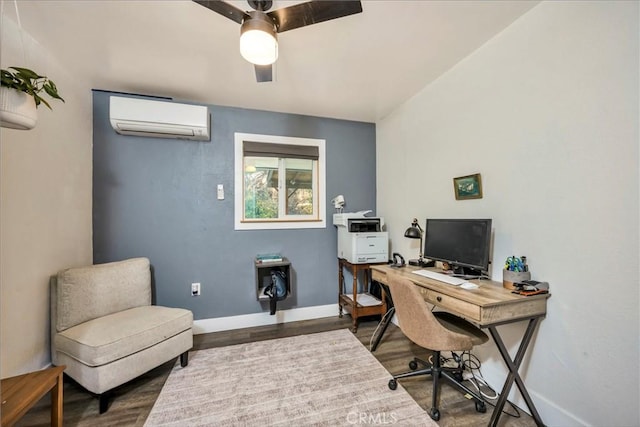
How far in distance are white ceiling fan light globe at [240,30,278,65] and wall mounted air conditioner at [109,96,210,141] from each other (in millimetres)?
1335

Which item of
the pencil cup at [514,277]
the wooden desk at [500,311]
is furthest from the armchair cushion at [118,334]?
the pencil cup at [514,277]

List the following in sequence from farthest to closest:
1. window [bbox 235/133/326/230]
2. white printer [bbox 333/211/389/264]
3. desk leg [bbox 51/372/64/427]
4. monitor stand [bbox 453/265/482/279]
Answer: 1. window [bbox 235/133/326/230]
2. white printer [bbox 333/211/389/264]
3. monitor stand [bbox 453/265/482/279]
4. desk leg [bbox 51/372/64/427]

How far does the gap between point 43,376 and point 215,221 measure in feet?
5.45

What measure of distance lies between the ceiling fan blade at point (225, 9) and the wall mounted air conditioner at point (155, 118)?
51.3 inches

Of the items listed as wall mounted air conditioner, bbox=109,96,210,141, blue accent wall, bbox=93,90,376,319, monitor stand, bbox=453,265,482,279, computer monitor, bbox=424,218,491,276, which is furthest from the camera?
blue accent wall, bbox=93,90,376,319

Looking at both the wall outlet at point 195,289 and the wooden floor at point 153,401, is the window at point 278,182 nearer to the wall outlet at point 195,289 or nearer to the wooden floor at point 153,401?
the wall outlet at point 195,289

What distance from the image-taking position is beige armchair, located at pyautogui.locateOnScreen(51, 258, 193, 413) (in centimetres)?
154

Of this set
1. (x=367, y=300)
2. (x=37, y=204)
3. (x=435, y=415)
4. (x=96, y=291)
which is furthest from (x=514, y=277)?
(x=37, y=204)

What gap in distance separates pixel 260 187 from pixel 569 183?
255 cm

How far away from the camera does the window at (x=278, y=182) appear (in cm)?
278

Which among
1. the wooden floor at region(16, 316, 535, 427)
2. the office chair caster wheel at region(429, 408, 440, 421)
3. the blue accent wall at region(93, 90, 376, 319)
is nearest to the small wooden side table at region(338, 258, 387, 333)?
the blue accent wall at region(93, 90, 376, 319)

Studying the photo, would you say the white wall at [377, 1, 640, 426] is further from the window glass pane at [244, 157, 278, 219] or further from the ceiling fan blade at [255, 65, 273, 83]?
the window glass pane at [244, 157, 278, 219]

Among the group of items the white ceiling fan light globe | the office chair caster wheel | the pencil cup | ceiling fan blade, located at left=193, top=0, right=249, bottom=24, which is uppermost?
ceiling fan blade, located at left=193, top=0, right=249, bottom=24

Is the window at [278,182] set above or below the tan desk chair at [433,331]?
above
